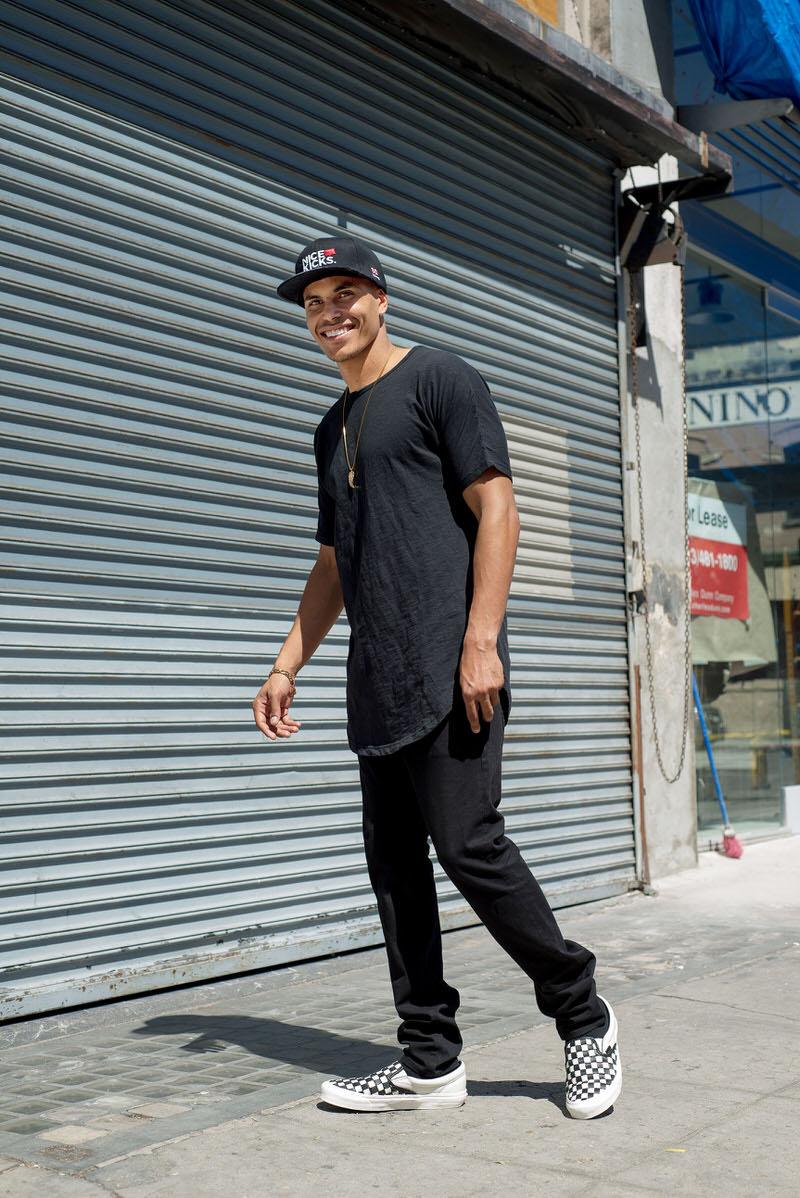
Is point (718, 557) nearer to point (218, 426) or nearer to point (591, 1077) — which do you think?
point (218, 426)

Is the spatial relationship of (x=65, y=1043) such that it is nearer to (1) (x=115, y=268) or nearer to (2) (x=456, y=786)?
(2) (x=456, y=786)

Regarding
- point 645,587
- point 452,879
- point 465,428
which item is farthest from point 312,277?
point 645,587

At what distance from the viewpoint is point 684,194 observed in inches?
320

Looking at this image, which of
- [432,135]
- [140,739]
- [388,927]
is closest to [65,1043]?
[140,739]

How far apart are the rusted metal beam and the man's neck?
313 centimetres

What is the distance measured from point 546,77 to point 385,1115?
5.34 meters

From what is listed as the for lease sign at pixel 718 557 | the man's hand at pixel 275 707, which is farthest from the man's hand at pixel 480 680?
the for lease sign at pixel 718 557

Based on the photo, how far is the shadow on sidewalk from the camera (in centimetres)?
375

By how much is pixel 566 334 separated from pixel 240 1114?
5.15m

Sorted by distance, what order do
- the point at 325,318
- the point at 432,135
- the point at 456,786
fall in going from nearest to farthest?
1. the point at 456,786
2. the point at 325,318
3. the point at 432,135

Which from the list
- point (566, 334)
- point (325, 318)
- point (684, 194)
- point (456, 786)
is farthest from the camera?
point (684, 194)

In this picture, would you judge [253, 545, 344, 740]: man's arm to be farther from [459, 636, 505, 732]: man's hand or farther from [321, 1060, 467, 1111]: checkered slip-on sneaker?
[321, 1060, 467, 1111]: checkered slip-on sneaker

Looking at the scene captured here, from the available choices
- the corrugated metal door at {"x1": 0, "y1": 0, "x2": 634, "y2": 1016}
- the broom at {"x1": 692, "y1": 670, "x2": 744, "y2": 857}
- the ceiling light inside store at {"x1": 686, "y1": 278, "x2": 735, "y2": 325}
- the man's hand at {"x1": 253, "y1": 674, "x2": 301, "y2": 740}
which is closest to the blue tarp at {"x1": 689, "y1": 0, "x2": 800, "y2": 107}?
the ceiling light inside store at {"x1": 686, "y1": 278, "x2": 735, "y2": 325}

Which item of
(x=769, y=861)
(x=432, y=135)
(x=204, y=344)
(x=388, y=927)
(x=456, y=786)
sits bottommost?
(x=769, y=861)
